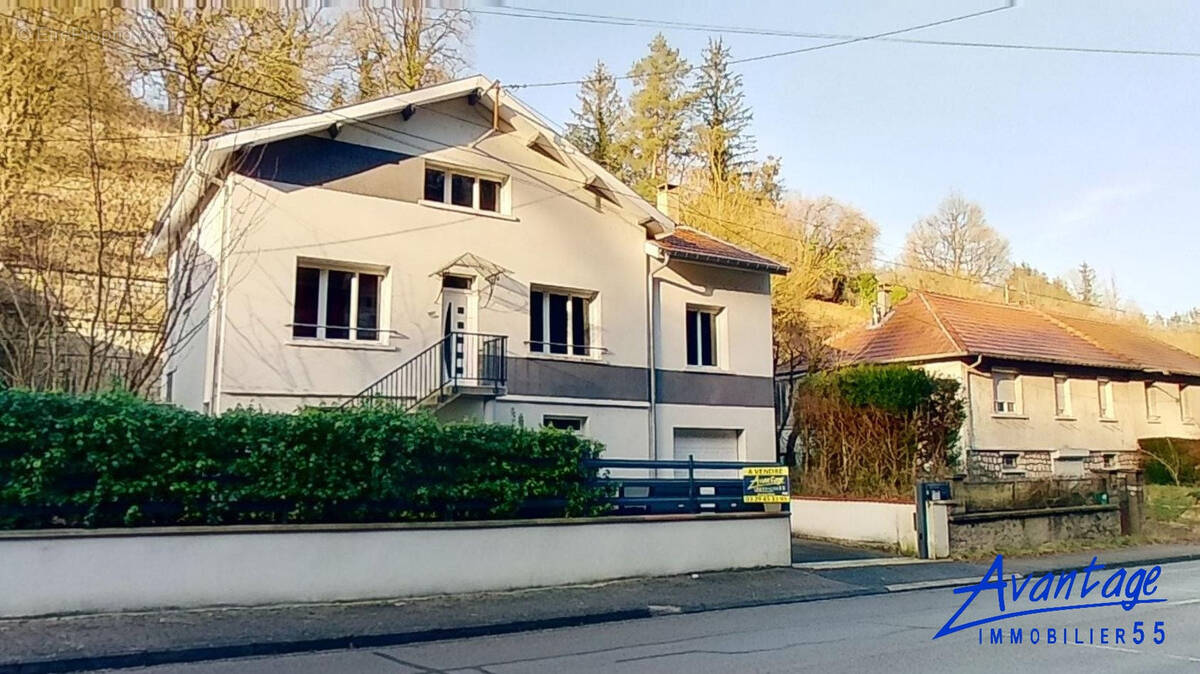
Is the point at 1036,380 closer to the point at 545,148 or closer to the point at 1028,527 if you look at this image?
the point at 1028,527

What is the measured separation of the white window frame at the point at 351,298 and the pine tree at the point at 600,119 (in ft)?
82.7

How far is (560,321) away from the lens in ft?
65.1

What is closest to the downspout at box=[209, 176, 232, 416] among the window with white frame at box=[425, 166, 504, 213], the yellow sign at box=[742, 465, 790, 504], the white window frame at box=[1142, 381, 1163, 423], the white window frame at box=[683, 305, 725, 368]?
the window with white frame at box=[425, 166, 504, 213]

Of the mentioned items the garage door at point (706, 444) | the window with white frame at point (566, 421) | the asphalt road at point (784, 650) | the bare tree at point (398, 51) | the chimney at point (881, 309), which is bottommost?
the asphalt road at point (784, 650)

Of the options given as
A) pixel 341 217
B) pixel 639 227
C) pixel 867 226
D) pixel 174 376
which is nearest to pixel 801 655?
pixel 341 217

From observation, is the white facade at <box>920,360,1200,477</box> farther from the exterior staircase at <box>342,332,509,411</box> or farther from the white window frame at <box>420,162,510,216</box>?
the exterior staircase at <box>342,332,509,411</box>

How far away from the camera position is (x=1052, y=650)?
340 inches

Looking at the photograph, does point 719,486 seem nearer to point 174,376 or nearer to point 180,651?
point 180,651

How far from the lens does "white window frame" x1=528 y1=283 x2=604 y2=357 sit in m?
19.4

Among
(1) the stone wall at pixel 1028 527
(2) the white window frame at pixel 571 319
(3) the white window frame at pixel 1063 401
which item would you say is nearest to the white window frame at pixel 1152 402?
(3) the white window frame at pixel 1063 401

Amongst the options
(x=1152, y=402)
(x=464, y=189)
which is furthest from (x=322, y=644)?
(x=1152, y=402)

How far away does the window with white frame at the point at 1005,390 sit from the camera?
91.5 ft

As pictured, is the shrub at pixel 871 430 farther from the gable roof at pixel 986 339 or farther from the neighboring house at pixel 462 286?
the gable roof at pixel 986 339

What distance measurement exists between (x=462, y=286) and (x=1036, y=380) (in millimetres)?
19252
